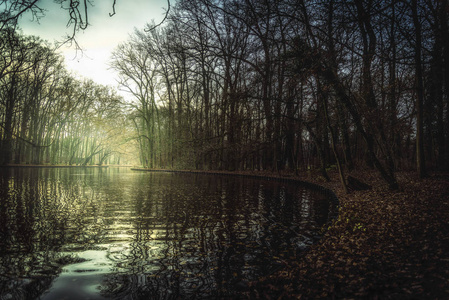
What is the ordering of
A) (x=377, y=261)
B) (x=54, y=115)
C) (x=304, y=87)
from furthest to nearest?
(x=54, y=115), (x=304, y=87), (x=377, y=261)

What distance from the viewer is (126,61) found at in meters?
38.2

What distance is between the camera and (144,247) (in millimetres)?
4746

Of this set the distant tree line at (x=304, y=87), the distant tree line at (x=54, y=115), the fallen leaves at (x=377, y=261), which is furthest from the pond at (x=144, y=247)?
the distant tree line at (x=54, y=115)

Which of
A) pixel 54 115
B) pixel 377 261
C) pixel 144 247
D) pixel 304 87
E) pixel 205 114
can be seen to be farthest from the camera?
pixel 54 115

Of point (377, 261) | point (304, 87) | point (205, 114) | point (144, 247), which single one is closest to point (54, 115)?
point (205, 114)

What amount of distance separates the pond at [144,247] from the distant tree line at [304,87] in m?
3.78

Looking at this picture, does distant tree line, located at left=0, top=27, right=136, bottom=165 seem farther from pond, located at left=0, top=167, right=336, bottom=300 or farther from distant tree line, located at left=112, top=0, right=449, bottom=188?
pond, located at left=0, top=167, right=336, bottom=300

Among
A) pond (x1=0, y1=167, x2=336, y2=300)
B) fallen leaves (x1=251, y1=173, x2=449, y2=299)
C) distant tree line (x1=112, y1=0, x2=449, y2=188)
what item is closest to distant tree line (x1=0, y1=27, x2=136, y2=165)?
distant tree line (x1=112, y1=0, x2=449, y2=188)

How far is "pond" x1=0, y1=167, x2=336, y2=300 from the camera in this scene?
3246 millimetres

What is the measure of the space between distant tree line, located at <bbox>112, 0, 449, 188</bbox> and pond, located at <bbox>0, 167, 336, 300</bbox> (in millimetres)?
3783

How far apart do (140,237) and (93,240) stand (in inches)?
34.0

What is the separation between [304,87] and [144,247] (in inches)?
481

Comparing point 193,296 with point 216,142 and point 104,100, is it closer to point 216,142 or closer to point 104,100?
point 216,142

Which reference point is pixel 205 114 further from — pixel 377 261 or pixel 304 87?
pixel 377 261
